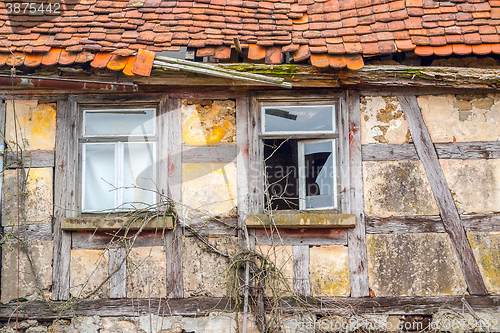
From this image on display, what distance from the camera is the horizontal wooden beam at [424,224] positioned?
15.1ft

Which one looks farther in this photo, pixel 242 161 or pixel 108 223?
pixel 242 161

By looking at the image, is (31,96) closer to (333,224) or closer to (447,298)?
(333,224)

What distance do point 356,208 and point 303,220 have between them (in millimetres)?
603

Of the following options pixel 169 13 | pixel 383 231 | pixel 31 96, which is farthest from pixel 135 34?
pixel 383 231

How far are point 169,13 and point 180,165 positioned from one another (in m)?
1.77

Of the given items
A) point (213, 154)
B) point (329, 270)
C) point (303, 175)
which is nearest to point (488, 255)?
point (329, 270)

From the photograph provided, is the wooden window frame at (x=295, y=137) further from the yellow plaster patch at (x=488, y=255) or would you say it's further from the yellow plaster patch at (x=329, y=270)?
the yellow plaster patch at (x=488, y=255)

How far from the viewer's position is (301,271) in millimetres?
4605

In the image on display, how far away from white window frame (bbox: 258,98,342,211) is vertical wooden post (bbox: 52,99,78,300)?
2107mm

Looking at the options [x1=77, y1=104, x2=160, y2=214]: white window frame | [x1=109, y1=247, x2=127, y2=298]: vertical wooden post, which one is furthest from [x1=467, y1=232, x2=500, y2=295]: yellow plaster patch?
[x1=109, y1=247, x2=127, y2=298]: vertical wooden post

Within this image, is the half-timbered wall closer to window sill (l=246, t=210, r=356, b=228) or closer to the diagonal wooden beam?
the diagonal wooden beam

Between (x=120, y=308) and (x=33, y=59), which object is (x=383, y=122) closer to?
(x=120, y=308)

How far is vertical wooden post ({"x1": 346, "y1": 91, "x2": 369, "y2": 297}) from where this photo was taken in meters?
4.59

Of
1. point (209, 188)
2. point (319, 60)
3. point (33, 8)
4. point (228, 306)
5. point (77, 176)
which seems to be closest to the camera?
point (319, 60)
